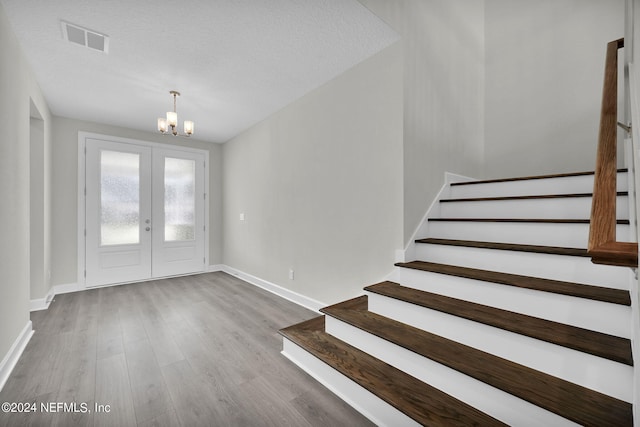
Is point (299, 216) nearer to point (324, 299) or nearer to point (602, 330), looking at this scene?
point (324, 299)

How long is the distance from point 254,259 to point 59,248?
272 centimetres

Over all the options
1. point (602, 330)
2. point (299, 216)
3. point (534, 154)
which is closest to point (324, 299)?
point (299, 216)

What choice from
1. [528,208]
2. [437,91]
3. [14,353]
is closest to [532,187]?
[528,208]

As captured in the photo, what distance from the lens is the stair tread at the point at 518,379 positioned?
41.8 inches

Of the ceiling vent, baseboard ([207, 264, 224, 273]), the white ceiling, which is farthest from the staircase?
baseboard ([207, 264, 224, 273])

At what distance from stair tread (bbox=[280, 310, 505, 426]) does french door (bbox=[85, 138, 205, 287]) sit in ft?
12.0

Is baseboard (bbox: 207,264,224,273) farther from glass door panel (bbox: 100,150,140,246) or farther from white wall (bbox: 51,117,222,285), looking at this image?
white wall (bbox: 51,117,222,285)

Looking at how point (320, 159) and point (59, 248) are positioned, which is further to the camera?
point (59, 248)

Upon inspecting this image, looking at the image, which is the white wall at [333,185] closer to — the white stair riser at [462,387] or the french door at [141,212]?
the white stair riser at [462,387]

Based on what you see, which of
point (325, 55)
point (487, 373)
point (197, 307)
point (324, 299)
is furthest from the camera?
point (197, 307)

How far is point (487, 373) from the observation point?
51.6 inches

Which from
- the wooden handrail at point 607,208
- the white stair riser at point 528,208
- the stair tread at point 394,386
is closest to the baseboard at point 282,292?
the stair tread at point 394,386

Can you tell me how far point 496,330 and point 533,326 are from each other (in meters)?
0.17

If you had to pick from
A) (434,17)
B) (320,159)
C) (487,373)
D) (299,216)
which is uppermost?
(434,17)
